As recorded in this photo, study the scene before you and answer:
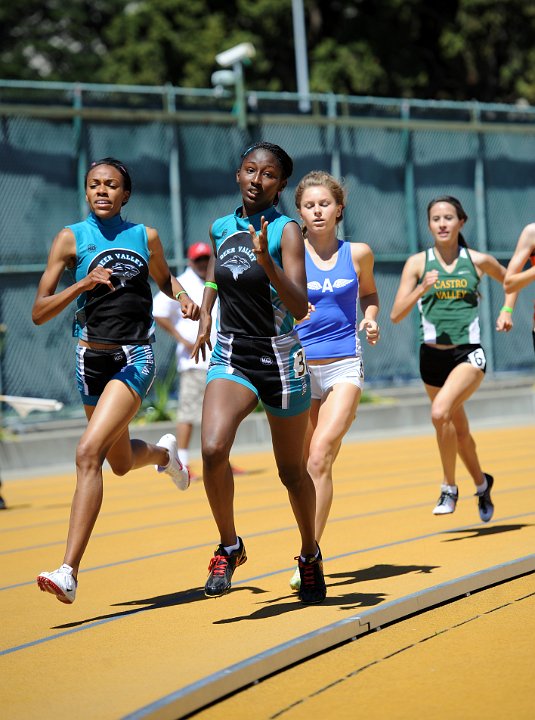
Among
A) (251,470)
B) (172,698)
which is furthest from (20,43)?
(172,698)

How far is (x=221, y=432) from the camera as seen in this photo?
6570 millimetres

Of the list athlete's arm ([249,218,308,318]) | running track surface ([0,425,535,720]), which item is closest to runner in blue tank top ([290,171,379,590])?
running track surface ([0,425,535,720])

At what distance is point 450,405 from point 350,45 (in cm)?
3449

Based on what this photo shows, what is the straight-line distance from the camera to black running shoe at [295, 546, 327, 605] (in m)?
6.93

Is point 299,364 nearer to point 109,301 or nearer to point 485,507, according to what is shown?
point 109,301

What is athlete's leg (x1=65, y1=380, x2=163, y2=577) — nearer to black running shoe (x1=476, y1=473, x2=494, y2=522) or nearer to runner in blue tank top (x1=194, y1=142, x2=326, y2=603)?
runner in blue tank top (x1=194, y1=142, x2=326, y2=603)

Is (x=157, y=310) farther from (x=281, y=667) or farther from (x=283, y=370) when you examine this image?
(x=281, y=667)

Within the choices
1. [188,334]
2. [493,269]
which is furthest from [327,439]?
[188,334]

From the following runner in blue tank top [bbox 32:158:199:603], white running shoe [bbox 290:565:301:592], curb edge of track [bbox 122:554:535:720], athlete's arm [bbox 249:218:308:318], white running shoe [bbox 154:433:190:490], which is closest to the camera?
curb edge of track [bbox 122:554:535:720]

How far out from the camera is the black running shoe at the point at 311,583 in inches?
273

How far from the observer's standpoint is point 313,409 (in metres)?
8.21

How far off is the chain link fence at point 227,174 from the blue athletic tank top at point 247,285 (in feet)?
37.0

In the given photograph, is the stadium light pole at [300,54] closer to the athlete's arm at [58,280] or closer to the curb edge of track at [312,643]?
the athlete's arm at [58,280]

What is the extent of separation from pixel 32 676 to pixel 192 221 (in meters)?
14.4
